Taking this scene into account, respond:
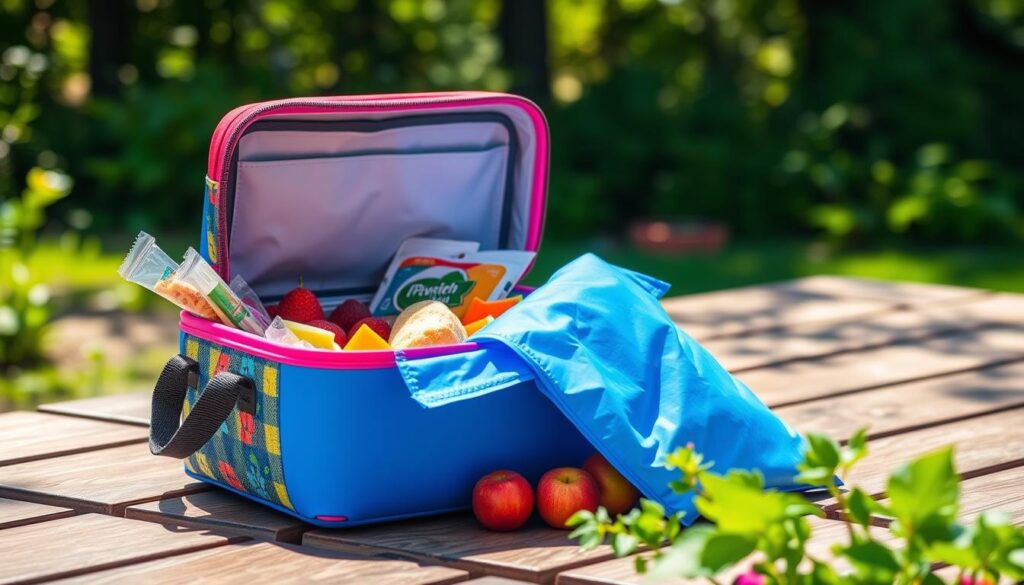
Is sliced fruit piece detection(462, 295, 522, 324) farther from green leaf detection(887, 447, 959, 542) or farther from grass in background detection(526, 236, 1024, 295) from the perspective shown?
grass in background detection(526, 236, 1024, 295)

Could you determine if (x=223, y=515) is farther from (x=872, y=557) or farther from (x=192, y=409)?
(x=872, y=557)

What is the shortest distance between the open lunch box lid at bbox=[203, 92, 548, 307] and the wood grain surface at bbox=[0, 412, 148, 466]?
378 mm

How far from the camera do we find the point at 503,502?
6.68ft

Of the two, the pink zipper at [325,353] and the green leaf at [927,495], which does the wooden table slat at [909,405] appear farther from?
the green leaf at [927,495]

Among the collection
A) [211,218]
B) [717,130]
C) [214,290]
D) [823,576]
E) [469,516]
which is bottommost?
[469,516]

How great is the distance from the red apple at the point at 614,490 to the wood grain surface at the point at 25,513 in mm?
792

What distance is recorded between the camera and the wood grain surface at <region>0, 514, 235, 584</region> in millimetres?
1870

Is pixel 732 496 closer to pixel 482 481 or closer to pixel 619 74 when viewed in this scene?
pixel 482 481

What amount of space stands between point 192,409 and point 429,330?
373 millimetres

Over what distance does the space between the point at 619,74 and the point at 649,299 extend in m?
6.56

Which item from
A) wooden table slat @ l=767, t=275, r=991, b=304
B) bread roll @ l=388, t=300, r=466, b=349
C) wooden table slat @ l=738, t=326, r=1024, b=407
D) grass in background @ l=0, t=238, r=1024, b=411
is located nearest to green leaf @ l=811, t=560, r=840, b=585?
bread roll @ l=388, t=300, r=466, b=349

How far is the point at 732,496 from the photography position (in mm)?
1336

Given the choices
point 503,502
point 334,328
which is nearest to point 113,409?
point 334,328

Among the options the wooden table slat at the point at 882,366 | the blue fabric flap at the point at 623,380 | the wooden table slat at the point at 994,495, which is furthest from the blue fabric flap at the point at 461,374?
the wooden table slat at the point at 882,366
